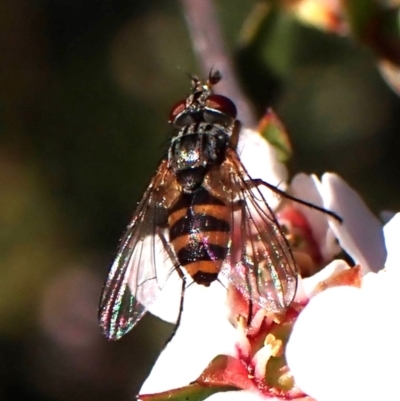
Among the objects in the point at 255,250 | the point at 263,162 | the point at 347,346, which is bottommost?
the point at 347,346

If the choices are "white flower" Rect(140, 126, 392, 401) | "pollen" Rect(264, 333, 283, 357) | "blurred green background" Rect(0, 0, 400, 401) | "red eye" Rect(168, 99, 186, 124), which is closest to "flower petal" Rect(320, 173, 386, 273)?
"white flower" Rect(140, 126, 392, 401)

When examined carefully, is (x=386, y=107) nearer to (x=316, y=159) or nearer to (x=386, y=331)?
(x=316, y=159)

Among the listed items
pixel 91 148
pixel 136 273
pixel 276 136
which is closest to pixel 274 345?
pixel 136 273

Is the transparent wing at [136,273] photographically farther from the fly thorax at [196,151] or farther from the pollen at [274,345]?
the pollen at [274,345]

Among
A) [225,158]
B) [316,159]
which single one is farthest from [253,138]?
[316,159]

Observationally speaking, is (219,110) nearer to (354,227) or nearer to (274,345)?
(354,227)
